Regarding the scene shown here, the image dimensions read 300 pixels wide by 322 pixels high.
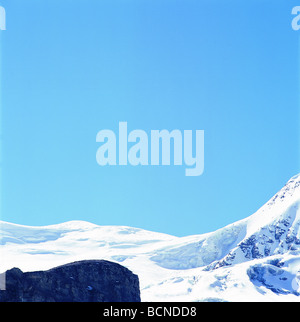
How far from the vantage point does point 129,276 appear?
131 m

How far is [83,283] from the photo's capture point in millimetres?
127875

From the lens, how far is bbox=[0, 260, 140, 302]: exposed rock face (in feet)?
384

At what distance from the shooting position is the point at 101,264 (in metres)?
133

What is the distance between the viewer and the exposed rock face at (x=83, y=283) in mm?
117125
